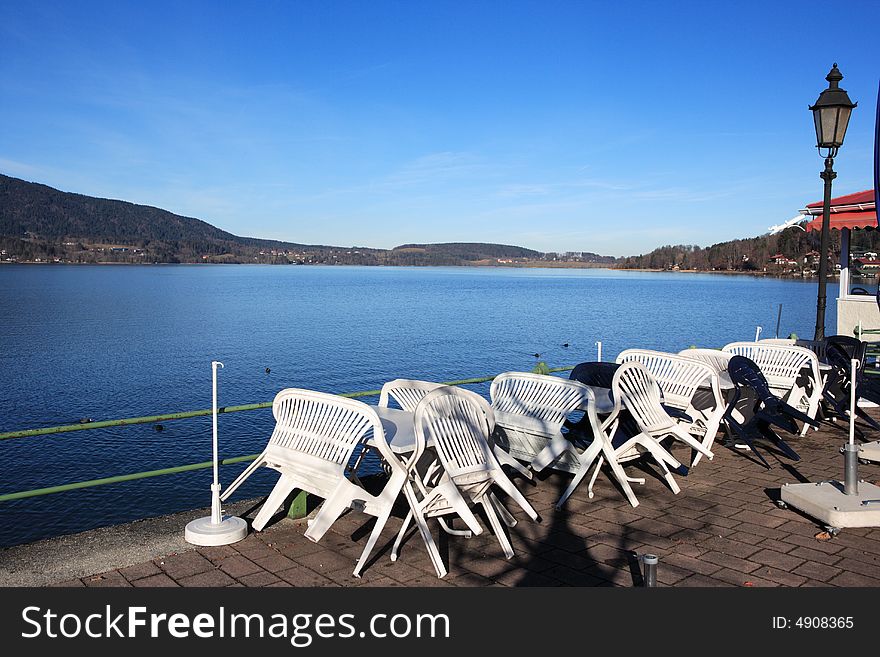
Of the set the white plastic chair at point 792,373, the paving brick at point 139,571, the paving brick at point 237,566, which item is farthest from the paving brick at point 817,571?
the white plastic chair at point 792,373

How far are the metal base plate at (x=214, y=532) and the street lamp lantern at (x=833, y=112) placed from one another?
8297 mm

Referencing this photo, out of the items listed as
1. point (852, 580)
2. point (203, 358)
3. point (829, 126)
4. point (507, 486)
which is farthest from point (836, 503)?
point (203, 358)

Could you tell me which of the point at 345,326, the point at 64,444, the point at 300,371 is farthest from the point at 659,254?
the point at 64,444

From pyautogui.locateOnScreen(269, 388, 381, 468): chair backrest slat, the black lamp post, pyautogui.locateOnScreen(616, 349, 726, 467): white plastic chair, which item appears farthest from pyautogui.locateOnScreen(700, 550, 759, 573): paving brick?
the black lamp post

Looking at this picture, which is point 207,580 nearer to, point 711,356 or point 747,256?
point 711,356

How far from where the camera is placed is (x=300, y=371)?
2902cm

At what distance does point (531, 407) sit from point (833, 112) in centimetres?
600

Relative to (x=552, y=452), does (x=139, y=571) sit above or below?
below

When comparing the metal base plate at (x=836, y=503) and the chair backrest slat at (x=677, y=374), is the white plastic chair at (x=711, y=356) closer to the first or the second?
the chair backrest slat at (x=677, y=374)

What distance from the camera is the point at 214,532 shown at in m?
4.63

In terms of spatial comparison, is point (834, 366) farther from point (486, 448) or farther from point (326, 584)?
point (326, 584)

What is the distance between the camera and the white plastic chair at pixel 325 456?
4395 mm

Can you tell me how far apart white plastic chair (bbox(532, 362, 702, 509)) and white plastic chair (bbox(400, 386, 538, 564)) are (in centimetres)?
81
